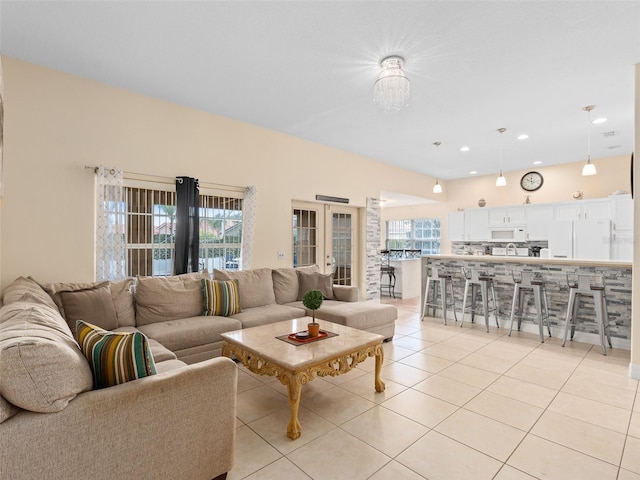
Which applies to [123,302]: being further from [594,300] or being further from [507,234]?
[507,234]

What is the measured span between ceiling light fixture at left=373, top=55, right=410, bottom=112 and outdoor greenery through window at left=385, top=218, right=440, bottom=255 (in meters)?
6.57

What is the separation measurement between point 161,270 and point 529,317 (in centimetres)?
506

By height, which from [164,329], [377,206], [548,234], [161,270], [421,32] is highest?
[421,32]

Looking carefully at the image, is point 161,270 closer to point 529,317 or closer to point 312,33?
point 312,33

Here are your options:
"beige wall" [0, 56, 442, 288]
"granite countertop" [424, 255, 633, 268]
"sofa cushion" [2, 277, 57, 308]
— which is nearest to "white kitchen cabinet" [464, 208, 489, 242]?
"granite countertop" [424, 255, 633, 268]

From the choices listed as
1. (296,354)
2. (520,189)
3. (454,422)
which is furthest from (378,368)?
(520,189)

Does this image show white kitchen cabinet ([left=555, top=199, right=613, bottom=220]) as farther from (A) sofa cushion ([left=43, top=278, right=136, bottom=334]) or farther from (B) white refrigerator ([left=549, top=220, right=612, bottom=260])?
(A) sofa cushion ([left=43, top=278, right=136, bottom=334])

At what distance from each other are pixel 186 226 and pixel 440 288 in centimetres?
413

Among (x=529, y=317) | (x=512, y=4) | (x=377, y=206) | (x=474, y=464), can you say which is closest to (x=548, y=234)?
(x=529, y=317)

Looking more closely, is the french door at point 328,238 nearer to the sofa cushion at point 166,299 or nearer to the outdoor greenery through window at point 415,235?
the sofa cushion at point 166,299

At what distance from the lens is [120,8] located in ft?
7.63

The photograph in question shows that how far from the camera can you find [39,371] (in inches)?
49.6

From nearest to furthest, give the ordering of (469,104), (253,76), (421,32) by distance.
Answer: (421,32), (253,76), (469,104)

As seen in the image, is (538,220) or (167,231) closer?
(167,231)
